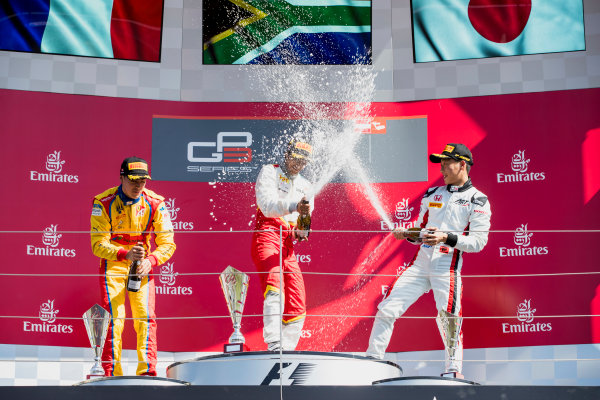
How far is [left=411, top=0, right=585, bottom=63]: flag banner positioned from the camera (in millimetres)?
5523

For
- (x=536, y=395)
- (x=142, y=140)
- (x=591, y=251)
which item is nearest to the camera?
(x=536, y=395)

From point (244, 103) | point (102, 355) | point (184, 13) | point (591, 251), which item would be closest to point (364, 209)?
point (244, 103)

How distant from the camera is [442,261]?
4.13 m

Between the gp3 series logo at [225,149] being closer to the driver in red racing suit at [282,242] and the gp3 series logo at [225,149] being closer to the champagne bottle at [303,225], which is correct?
the driver in red racing suit at [282,242]

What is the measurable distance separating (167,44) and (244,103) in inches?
26.0

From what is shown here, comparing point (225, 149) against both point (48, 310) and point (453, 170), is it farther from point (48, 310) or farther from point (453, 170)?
point (453, 170)

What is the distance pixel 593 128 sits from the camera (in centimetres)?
539

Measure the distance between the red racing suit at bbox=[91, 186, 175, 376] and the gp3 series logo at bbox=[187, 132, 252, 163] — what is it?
54.9 inches

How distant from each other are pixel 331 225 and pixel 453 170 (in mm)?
1506

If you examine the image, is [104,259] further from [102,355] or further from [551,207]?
[551,207]

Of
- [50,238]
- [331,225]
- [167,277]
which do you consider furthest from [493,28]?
[50,238]

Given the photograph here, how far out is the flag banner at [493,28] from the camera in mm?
5523

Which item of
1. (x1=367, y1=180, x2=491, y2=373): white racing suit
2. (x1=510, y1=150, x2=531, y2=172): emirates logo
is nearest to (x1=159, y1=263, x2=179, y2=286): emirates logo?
(x1=367, y1=180, x2=491, y2=373): white racing suit

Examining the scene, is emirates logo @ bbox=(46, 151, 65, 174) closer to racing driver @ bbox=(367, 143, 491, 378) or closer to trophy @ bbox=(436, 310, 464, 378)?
racing driver @ bbox=(367, 143, 491, 378)
